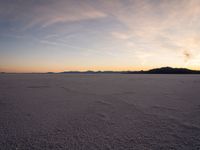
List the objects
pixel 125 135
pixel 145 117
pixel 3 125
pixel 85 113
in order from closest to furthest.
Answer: pixel 125 135 → pixel 3 125 → pixel 145 117 → pixel 85 113

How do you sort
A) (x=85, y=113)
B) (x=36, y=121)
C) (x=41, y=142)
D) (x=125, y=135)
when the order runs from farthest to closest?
(x=85, y=113)
(x=36, y=121)
(x=125, y=135)
(x=41, y=142)

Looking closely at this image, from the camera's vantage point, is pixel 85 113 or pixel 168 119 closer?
pixel 168 119

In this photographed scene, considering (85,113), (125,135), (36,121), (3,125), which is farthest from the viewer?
(85,113)

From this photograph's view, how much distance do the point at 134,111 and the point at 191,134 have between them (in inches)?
57.8

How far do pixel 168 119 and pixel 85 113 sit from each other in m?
1.89

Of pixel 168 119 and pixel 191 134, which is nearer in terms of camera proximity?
pixel 191 134

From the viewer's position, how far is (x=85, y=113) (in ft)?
11.7

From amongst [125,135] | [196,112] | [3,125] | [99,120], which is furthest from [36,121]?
[196,112]

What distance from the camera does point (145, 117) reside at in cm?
322

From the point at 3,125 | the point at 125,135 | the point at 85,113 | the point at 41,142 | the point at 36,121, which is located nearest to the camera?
the point at 41,142

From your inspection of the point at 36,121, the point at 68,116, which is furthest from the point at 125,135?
the point at 36,121

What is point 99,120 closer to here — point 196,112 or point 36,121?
point 36,121

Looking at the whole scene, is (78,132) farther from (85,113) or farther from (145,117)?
(145,117)

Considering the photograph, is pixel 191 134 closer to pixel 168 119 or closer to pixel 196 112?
pixel 168 119
